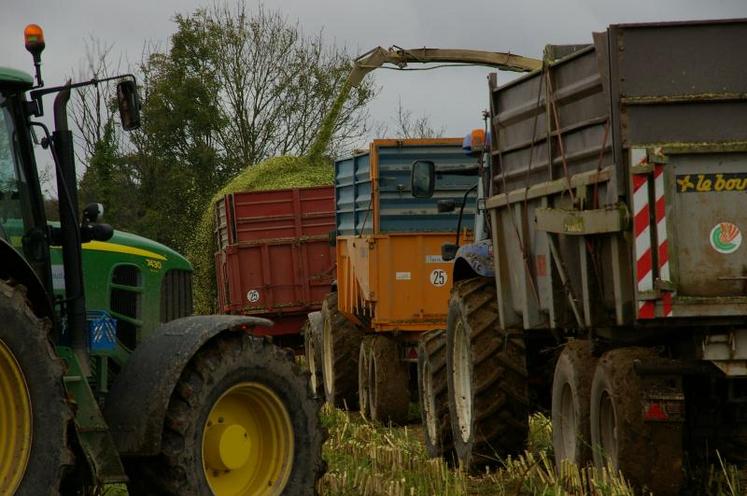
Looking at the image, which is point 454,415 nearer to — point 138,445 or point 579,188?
point 579,188

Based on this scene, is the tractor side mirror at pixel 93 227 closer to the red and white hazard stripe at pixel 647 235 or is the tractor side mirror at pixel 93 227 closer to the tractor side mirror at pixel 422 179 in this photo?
the red and white hazard stripe at pixel 647 235

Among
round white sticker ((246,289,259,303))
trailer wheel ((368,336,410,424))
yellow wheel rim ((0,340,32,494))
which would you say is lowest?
trailer wheel ((368,336,410,424))

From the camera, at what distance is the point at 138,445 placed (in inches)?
249

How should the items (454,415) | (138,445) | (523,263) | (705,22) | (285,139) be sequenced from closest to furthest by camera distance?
(138,445), (705,22), (523,263), (454,415), (285,139)

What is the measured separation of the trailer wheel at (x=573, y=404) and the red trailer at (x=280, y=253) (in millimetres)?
11126

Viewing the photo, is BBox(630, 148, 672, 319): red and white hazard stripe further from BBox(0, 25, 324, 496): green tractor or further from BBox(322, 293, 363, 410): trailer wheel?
BBox(322, 293, 363, 410): trailer wheel

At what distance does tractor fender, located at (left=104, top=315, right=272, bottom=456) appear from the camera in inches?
250

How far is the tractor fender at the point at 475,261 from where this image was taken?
9.48 meters

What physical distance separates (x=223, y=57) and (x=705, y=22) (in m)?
28.9

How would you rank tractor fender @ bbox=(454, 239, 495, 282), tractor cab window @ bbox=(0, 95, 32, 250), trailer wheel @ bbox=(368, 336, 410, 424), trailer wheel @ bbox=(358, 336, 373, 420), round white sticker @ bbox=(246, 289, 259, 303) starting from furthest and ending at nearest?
round white sticker @ bbox=(246, 289, 259, 303) < trailer wheel @ bbox=(358, 336, 373, 420) < trailer wheel @ bbox=(368, 336, 410, 424) < tractor fender @ bbox=(454, 239, 495, 282) < tractor cab window @ bbox=(0, 95, 32, 250)

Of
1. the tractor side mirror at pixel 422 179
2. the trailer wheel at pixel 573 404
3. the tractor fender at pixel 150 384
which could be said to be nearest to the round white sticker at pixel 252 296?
the tractor side mirror at pixel 422 179

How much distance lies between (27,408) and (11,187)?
122cm

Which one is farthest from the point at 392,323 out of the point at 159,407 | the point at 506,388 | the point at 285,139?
the point at 285,139

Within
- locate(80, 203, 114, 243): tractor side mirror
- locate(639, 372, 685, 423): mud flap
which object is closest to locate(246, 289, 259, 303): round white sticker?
locate(80, 203, 114, 243): tractor side mirror
